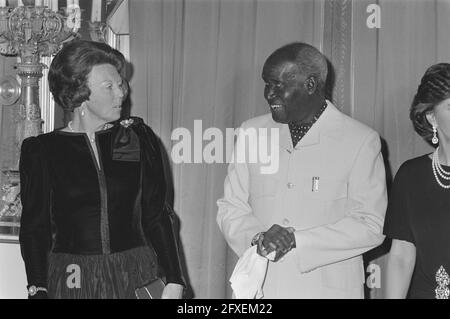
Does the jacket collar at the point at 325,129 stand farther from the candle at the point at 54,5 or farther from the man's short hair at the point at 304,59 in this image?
the candle at the point at 54,5

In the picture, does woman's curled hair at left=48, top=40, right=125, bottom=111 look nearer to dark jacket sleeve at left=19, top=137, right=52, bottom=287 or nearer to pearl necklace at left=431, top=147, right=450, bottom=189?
dark jacket sleeve at left=19, top=137, right=52, bottom=287

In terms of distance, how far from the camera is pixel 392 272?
1.97m

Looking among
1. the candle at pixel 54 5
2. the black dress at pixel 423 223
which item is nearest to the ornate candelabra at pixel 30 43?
the candle at pixel 54 5

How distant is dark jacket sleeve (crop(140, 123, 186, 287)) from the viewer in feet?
6.63

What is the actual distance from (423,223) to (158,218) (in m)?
0.73

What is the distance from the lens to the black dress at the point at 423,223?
76.0 inches

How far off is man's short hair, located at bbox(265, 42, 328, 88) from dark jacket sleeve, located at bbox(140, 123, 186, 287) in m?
0.44

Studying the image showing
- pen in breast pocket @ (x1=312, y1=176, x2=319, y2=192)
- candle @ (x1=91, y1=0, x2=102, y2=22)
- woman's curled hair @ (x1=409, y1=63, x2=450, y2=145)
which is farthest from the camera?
candle @ (x1=91, y1=0, x2=102, y2=22)

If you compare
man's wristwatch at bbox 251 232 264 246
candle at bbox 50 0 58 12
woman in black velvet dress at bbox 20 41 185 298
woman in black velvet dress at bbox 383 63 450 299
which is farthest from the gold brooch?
candle at bbox 50 0 58 12

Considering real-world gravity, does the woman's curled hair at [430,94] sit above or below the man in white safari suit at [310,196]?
above

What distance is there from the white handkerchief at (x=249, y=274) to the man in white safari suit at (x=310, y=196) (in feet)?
0.10

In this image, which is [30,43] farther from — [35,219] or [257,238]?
[257,238]
